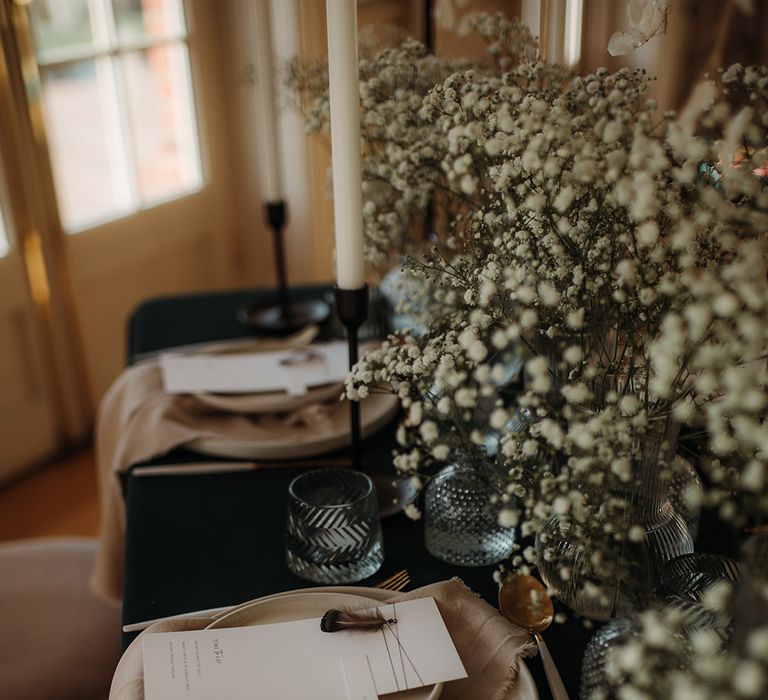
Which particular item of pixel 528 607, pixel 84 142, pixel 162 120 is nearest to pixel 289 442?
pixel 528 607

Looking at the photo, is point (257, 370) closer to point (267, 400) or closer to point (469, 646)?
point (267, 400)

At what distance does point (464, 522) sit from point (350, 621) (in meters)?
0.18

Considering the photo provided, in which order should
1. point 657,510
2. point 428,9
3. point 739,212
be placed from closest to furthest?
point 739,212 → point 657,510 → point 428,9

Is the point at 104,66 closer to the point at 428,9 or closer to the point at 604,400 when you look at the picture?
the point at 428,9

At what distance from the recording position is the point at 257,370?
1339 millimetres

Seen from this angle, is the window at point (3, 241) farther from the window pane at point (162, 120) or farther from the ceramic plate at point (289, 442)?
the ceramic plate at point (289, 442)

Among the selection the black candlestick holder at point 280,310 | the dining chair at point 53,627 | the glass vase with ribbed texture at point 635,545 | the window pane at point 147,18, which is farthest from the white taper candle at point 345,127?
the window pane at point 147,18

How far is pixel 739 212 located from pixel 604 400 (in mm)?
259

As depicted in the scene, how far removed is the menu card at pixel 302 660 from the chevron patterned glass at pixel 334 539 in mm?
102

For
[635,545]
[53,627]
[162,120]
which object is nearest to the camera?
[635,545]

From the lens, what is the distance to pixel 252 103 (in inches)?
116

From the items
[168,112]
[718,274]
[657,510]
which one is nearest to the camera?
[718,274]

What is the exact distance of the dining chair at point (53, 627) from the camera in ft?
4.06

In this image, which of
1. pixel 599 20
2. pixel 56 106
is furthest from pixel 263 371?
pixel 56 106
